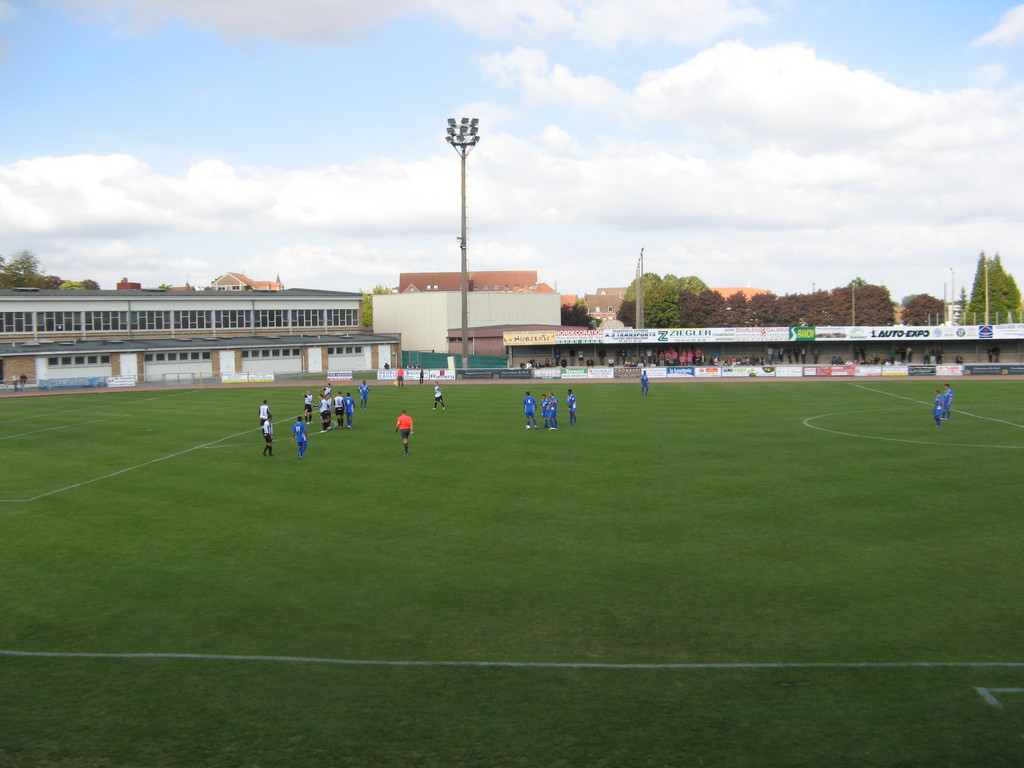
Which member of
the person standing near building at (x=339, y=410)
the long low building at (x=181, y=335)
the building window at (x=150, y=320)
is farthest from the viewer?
the building window at (x=150, y=320)

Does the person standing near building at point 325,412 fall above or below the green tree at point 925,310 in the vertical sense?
below

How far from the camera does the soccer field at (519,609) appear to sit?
861cm

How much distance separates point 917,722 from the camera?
28.7 feet

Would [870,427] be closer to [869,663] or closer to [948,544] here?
[948,544]

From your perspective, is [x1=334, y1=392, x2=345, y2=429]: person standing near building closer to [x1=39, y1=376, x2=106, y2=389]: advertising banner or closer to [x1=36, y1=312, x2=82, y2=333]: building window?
[x1=39, y1=376, x2=106, y2=389]: advertising banner

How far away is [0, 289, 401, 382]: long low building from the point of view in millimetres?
69250

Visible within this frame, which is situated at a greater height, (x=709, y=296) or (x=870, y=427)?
(x=709, y=296)

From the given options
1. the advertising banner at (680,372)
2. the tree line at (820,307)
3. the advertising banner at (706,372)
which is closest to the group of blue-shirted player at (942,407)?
the advertising banner at (706,372)

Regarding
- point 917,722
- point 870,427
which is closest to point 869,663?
point 917,722

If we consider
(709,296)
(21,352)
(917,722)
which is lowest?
(917,722)

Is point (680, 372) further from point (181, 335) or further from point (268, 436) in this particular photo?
point (181, 335)

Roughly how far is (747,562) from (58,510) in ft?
56.8

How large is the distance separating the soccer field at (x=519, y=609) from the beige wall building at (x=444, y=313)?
68.5 m

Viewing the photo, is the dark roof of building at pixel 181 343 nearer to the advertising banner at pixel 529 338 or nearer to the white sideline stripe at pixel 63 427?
the advertising banner at pixel 529 338
